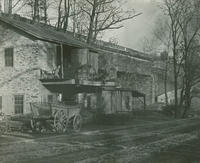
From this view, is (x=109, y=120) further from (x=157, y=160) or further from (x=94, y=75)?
(x=157, y=160)

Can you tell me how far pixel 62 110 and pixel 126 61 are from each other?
2965cm

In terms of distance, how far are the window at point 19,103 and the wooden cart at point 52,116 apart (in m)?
6.05

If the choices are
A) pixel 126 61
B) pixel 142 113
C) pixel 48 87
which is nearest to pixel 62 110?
pixel 48 87

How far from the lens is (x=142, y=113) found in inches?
1724

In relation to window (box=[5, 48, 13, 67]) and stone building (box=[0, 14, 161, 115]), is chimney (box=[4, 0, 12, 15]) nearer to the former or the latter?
stone building (box=[0, 14, 161, 115])

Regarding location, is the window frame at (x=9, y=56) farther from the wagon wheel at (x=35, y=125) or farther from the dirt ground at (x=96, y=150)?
the dirt ground at (x=96, y=150)

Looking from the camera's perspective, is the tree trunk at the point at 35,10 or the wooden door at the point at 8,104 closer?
the wooden door at the point at 8,104

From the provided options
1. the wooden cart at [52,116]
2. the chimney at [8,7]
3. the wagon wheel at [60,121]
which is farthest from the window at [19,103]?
the chimney at [8,7]

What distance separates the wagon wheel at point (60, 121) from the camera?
22.4m

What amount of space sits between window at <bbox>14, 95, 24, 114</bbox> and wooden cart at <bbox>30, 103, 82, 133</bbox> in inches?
238

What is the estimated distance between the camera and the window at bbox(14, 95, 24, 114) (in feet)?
95.5

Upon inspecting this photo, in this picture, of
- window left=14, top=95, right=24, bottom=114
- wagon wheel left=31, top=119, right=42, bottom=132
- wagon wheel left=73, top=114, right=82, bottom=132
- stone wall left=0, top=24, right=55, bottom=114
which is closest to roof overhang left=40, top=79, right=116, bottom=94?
stone wall left=0, top=24, right=55, bottom=114

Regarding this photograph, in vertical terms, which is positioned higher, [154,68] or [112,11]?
[112,11]

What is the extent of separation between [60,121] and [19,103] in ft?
24.8
